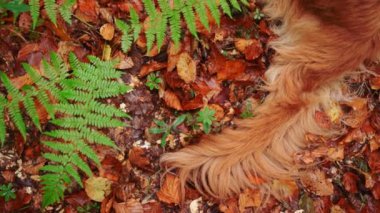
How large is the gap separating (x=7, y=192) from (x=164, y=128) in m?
0.96

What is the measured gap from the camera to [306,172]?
2711 mm

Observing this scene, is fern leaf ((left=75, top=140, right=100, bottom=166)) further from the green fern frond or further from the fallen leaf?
the fallen leaf

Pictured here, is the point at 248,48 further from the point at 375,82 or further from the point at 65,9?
the point at 65,9

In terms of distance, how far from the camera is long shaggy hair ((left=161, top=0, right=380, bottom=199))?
94.3 inches

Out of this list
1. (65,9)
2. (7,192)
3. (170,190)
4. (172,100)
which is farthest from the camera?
(172,100)

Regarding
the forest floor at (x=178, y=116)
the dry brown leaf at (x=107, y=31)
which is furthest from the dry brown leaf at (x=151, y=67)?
the dry brown leaf at (x=107, y=31)

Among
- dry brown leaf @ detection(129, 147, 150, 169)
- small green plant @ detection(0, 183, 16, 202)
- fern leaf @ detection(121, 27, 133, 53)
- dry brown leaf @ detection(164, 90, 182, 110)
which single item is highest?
fern leaf @ detection(121, 27, 133, 53)

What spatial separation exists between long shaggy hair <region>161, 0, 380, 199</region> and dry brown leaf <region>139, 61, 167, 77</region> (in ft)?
1.74

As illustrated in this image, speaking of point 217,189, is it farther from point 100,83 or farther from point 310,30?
point 310,30

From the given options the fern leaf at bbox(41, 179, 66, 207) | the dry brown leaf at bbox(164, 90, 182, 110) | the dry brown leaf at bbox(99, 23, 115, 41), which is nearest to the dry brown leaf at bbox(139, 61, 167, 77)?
the dry brown leaf at bbox(164, 90, 182, 110)

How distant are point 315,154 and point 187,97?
98 centimetres

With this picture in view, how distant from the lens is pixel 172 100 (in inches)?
100.0

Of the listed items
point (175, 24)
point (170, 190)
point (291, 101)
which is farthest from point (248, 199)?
point (175, 24)

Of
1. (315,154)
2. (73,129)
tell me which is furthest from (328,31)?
(73,129)
